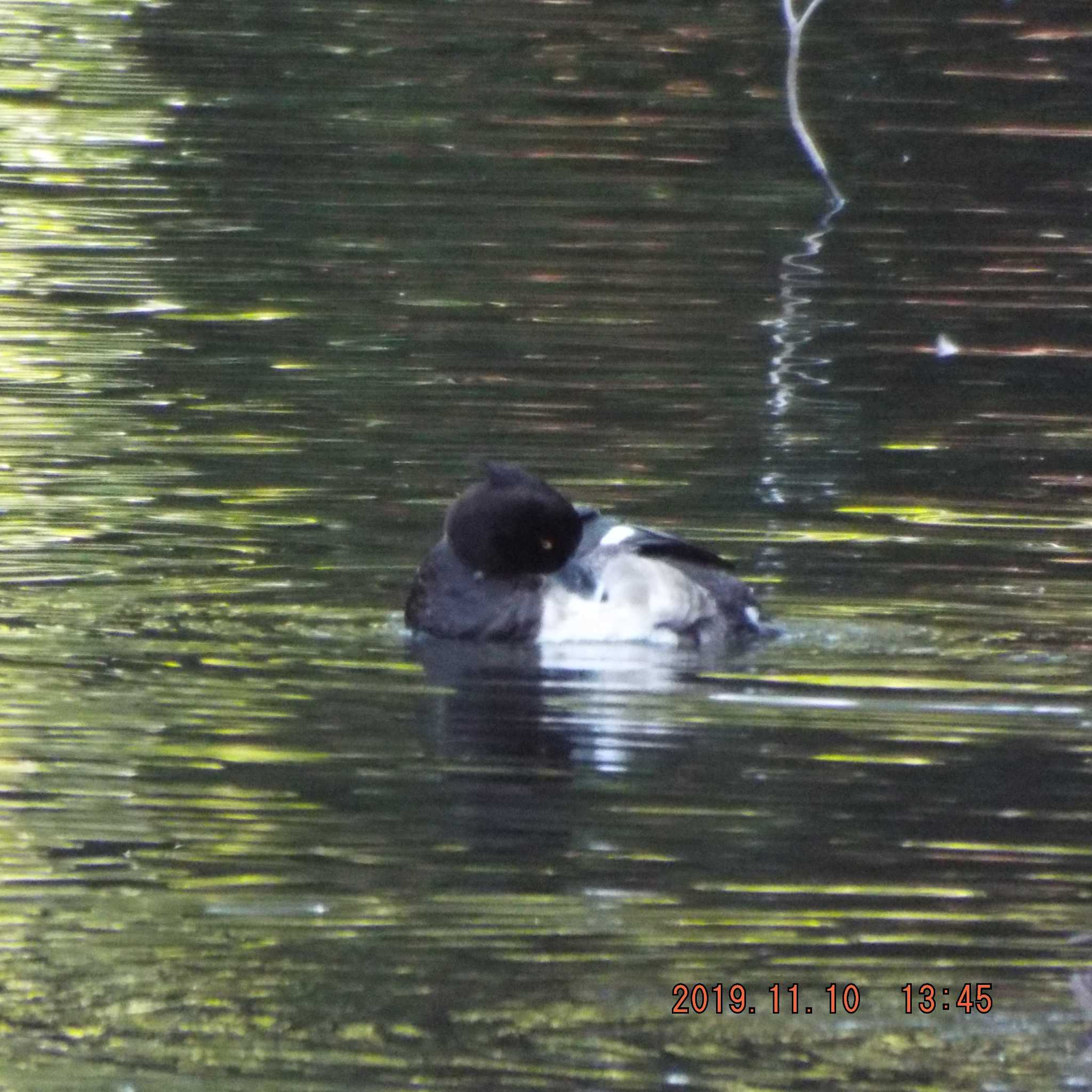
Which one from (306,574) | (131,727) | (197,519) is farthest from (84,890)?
(197,519)

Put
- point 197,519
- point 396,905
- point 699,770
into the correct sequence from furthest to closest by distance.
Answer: point 197,519, point 699,770, point 396,905

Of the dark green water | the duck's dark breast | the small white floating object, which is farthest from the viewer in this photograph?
the small white floating object

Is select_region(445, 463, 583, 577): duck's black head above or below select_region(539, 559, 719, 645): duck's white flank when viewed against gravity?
above

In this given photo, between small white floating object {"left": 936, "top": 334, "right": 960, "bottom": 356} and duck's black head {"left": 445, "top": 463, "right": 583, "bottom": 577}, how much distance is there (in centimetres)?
503

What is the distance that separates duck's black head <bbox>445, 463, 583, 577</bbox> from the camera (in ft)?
34.4

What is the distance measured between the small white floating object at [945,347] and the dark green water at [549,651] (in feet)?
0.13

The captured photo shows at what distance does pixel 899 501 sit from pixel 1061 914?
185 inches

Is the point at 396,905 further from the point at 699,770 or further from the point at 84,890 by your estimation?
the point at 699,770

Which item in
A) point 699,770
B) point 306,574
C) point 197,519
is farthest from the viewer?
point 197,519

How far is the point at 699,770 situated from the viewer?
29.0 ft
